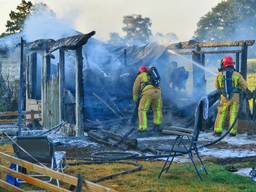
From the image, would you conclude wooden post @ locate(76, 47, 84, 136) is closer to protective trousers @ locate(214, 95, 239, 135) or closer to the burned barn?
the burned barn

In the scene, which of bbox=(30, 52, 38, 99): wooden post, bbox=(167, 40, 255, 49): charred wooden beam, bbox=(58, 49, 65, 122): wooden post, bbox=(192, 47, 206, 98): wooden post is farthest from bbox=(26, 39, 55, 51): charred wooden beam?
bbox=(192, 47, 206, 98): wooden post

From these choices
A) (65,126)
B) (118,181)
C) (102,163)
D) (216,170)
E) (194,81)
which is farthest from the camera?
(194,81)

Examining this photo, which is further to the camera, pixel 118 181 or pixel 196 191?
pixel 118 181

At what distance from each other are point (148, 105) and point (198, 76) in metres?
4.70

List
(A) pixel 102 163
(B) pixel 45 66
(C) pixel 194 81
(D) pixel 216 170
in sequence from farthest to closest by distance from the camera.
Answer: (C) pixel 194 81 → (B) pixel 45 66 → (A) pixel 102 163 → (D) pixel 216 170

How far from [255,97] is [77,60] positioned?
5.45 meters

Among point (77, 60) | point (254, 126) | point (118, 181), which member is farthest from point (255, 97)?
point (118, 181)

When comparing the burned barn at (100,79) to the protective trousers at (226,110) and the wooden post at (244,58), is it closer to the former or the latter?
the wooden post at (244,58)

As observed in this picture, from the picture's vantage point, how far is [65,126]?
14812 millimetres

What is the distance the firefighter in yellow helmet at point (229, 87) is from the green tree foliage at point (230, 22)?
37.4m

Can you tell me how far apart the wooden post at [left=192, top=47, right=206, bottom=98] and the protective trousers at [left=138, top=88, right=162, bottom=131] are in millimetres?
3651

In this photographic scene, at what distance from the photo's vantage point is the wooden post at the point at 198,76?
736 inches

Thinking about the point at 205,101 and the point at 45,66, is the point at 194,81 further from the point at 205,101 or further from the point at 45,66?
the point at 205,101

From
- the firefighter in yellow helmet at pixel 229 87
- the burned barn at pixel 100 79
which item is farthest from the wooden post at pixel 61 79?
the firefighter in yellow helmet at pixel 229 87
